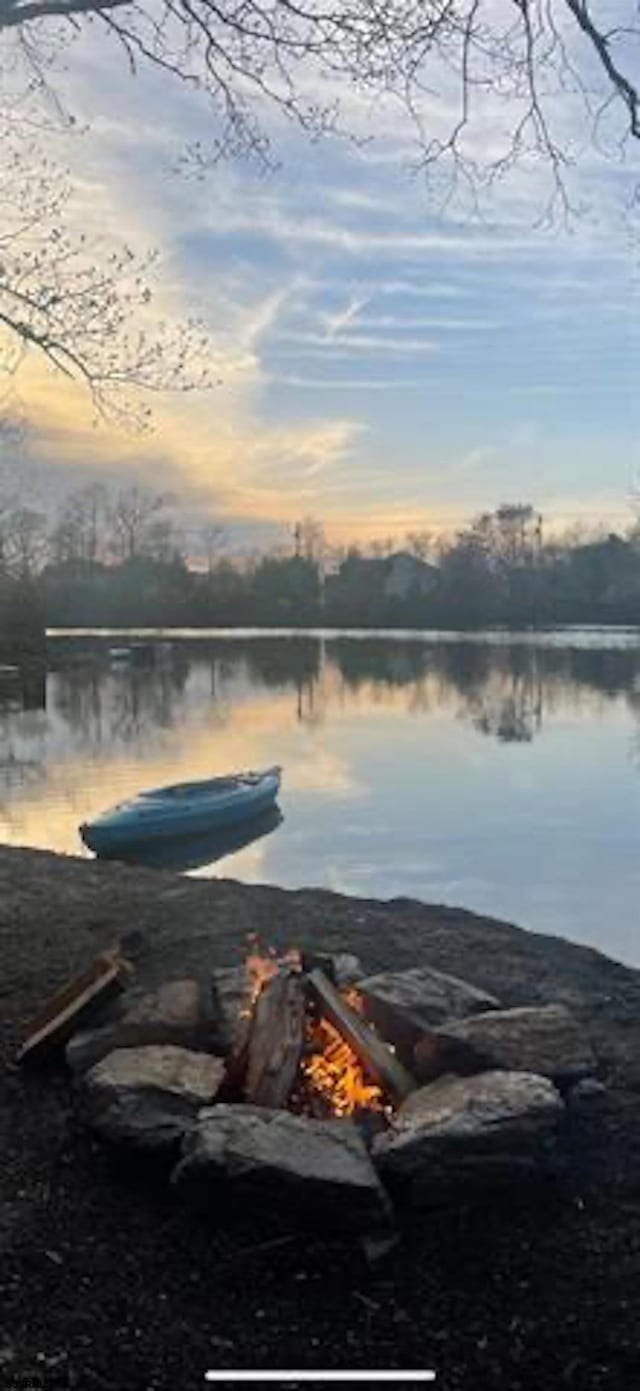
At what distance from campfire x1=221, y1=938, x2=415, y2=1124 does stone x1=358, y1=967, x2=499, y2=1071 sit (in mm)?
88

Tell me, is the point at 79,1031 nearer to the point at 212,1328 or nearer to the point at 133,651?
the point at 212,1328

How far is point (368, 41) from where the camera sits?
7.32 meters

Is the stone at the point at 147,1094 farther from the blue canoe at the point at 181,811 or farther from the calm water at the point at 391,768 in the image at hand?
the blue canoe at the point at 181,811

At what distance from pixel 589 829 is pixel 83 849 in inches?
314

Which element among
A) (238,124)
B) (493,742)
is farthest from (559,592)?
(238,124)

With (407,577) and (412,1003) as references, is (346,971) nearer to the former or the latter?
(412,1003)

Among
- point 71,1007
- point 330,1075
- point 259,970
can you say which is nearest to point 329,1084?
point 330,1075

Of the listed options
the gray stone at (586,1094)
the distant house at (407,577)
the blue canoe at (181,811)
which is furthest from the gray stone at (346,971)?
the distant house at (407,577)

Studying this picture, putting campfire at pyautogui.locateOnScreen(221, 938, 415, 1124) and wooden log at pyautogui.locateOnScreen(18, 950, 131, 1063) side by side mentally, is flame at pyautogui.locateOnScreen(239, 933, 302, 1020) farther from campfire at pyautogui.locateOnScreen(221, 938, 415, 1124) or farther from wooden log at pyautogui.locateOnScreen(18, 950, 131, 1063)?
wooden log at pyautogui.locateOnScreen(18, 950, 131, 1063)

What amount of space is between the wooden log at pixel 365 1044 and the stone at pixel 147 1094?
54 cm

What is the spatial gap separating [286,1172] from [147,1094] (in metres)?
0.80

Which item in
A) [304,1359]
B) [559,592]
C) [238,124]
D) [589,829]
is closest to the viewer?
[304,1359]

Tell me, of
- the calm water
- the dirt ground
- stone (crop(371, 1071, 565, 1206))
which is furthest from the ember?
the calm water

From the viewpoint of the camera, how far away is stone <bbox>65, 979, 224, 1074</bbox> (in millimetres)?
5641
